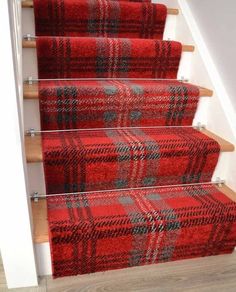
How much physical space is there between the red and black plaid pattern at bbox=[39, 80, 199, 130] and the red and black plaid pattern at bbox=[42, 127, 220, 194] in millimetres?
48

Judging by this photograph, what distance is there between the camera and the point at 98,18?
4.41 ft

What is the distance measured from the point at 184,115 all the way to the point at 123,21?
58cm

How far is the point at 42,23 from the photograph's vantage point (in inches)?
51.0

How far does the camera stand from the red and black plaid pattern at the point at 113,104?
3.49 ft

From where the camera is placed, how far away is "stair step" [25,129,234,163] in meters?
0.92

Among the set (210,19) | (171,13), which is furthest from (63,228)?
(171,13)

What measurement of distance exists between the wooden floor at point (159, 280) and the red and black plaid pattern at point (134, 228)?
0.02 meters

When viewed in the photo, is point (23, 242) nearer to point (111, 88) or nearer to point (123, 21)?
point (111, 88)

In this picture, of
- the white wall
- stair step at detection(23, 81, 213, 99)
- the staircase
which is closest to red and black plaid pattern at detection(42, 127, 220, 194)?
the staircase

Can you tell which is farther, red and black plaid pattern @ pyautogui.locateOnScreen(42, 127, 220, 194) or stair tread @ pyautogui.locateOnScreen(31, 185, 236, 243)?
red and black plaid pattern @ pyautogui.locateOnScreen(42, 127, 220, 194)

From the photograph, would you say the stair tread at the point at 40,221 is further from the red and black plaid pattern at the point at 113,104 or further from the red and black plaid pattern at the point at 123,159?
the red and black plaid pattern at the point at 113,104

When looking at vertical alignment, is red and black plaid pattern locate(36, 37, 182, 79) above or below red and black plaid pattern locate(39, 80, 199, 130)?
above

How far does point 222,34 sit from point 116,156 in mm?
708

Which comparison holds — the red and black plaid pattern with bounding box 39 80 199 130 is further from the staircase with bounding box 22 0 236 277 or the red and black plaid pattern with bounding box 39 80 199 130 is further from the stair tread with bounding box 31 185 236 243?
the stair tread with bounding box 31 185 236 243
